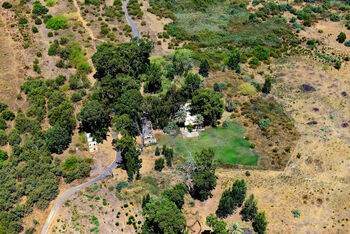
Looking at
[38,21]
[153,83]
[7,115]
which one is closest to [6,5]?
[38,21]

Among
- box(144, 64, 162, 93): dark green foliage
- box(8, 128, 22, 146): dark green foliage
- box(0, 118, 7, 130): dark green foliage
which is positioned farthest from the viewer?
box(144, 64, 162, 93): dark green foliage

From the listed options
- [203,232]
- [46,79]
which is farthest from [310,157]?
[46,79]

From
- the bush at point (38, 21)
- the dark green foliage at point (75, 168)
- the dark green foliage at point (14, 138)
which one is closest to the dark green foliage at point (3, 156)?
the dark green foliage at point (14, 138)

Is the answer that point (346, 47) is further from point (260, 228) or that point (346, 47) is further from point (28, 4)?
point (28, 4)

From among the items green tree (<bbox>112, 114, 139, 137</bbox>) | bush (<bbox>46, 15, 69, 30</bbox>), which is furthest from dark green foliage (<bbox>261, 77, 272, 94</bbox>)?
bush (<bbox>46, 15, 69, 30</bbox>)

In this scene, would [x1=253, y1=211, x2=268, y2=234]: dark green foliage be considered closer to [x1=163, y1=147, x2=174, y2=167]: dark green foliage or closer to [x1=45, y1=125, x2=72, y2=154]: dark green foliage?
[x1=163, y1=147, x2=174, y2=167]: dark green foliage

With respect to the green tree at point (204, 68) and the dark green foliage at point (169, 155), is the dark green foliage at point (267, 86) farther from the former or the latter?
the dark green foliage at point (169, 155)

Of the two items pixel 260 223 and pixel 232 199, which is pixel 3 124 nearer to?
pixel 232 199
